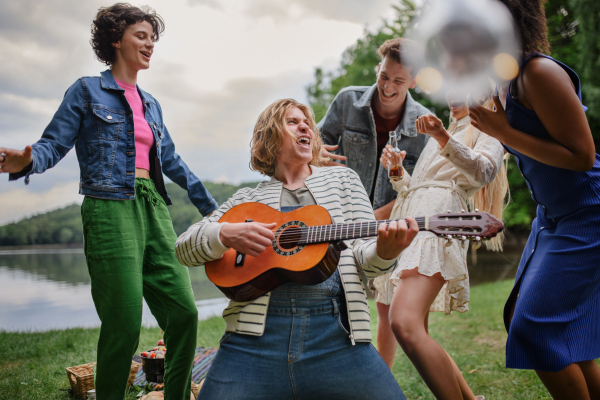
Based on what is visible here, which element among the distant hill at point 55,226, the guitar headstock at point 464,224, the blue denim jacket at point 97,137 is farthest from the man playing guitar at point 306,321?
the distant hill at point 55,226

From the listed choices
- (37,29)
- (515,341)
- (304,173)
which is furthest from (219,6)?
(515,341)

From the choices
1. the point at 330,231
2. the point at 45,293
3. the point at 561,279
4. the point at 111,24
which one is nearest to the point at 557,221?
the point at 561,279

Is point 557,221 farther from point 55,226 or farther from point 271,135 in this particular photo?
point 55,226

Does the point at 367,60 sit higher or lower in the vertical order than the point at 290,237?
higher

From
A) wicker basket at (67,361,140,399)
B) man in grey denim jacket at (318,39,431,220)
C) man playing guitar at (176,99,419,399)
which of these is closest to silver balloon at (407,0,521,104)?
man playing guitar at (176,99,419,399)

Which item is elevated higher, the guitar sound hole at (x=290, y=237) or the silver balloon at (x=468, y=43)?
the silver balloon at (x=468, y=43)

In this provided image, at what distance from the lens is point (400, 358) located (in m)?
4.26

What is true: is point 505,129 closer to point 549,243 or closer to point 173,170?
point 549,243

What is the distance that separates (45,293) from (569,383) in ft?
25.4

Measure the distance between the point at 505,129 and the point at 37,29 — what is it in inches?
239

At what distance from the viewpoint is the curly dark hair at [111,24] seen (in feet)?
7.79

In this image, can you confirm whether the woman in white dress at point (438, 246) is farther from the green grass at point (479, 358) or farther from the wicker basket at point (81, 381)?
the wicker basket at point (81, 381)

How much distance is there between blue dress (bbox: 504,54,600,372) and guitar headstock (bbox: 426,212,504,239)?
27cm

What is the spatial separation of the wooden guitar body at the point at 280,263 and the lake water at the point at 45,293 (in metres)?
4.98
